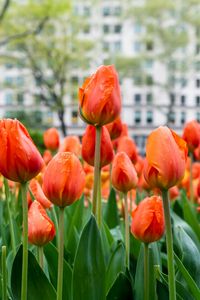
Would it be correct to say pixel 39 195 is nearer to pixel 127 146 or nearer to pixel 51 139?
pixel 127 146

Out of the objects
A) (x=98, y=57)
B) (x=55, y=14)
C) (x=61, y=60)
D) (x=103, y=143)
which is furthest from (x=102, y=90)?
(x=98, y=57)

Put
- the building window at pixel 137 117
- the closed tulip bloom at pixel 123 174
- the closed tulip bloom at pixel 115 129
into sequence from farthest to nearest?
1. the building window at pixel 137 117
2. the closed tulip bloom at pixel 115 129
3. the closed tulip bloom at pixel 123 174

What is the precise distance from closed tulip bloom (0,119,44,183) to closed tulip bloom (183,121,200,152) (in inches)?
26.1

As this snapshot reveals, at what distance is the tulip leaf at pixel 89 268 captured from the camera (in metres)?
0.64

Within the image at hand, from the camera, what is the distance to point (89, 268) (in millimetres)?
655

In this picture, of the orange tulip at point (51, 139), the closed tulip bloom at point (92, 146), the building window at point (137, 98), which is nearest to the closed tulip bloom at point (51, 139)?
the orange tulip at point (51, 139)

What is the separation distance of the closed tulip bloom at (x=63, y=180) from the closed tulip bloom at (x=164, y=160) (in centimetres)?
9

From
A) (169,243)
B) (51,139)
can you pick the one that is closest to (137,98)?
(51,139)

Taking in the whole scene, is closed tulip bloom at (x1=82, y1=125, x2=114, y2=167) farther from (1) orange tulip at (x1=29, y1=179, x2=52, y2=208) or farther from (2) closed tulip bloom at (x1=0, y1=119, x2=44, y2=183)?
(2) closed tulip bloom at (x1=0, y1=119, x2=44, y2=183)

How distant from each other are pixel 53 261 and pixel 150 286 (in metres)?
0.18

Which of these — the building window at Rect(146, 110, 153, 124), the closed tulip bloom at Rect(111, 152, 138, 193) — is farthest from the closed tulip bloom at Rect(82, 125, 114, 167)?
the building window at Rect(146, 110, 153, 124)

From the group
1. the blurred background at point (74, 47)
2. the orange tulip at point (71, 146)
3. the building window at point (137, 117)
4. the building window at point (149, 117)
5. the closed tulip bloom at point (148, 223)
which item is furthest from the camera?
the building window at point (149, 117)

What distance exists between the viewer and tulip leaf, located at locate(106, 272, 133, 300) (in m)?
0.70

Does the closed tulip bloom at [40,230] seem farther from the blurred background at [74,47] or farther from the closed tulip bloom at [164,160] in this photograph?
the blurred background at [74,47]
